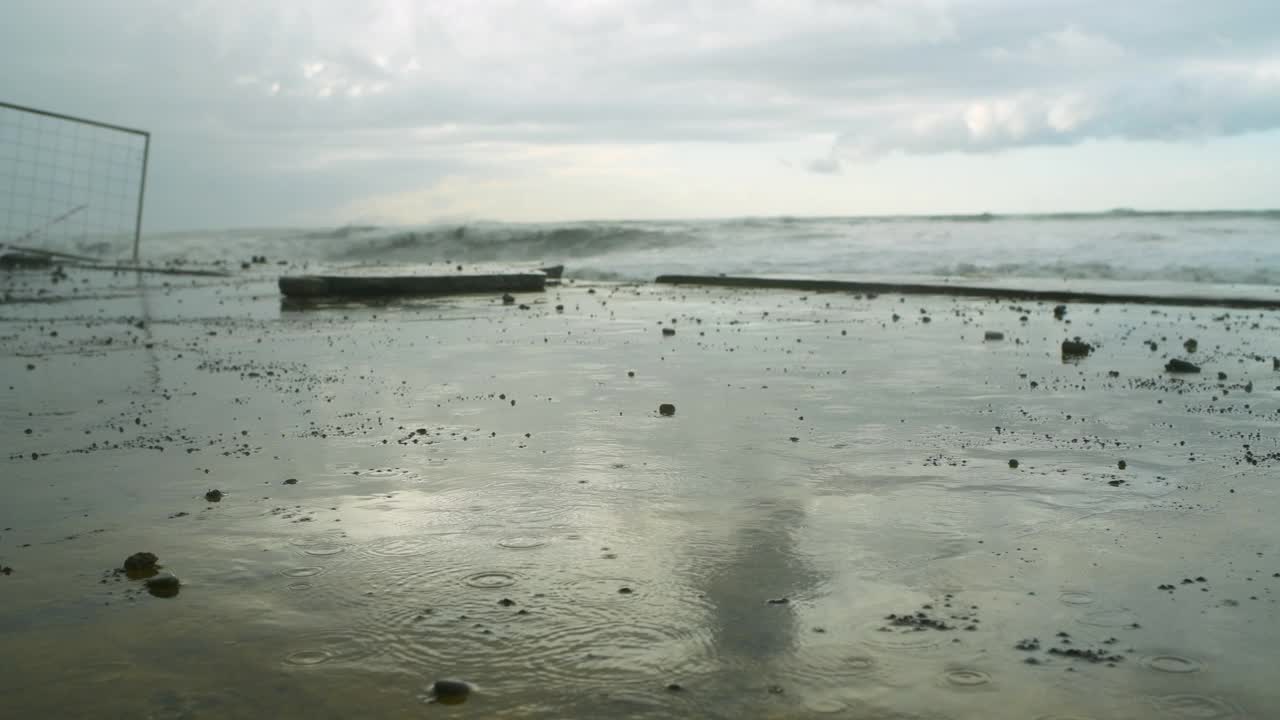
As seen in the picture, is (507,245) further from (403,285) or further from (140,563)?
(140,563)

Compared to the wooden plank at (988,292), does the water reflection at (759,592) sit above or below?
below

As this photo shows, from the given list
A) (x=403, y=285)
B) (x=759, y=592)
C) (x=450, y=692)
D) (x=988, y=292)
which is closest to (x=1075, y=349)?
(x=759, y=592)

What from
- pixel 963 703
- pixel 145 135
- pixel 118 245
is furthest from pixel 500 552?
pixel 118 245

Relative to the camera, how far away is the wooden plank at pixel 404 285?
18984 millimetres

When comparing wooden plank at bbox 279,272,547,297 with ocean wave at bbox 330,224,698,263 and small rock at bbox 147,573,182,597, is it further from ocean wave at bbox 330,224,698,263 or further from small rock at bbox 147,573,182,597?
ocean wave at bbox 330,224,698,263

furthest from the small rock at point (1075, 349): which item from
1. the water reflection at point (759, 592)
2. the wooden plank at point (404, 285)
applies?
the wooden plank at point (404, 285)

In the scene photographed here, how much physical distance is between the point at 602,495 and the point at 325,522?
1317 millimetres

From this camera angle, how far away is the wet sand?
10.6ft

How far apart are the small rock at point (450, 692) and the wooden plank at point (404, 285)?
1633cm

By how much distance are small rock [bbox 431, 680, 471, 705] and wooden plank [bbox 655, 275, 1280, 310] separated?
1572 centimetres

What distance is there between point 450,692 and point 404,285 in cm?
1711

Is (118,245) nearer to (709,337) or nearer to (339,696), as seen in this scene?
(709,337)

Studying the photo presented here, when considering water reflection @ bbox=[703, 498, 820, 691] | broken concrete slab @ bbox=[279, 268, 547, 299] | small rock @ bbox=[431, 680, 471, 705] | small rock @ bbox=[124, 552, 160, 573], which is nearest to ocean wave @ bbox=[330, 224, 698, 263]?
broken concrete slab @ bbox=[279, 268, 547, 299]

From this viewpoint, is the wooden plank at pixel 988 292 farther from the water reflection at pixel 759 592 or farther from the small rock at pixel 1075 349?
the water reflection at pixel 759 592
